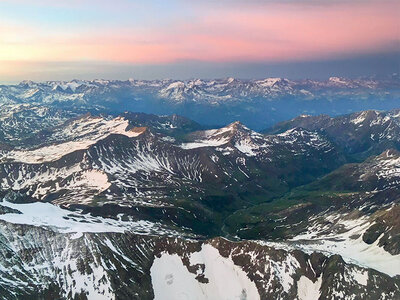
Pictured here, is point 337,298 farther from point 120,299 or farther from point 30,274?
point 30,274

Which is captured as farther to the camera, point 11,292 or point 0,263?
point 0,263

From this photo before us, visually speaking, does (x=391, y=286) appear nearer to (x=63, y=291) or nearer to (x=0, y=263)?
(x=63, y=291)

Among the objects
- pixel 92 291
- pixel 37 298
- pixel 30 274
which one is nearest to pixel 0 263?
pixel 30 274

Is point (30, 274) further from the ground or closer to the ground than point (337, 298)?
further from the ground

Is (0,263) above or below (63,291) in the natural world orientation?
above

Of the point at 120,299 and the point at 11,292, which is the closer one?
the point at 11,292

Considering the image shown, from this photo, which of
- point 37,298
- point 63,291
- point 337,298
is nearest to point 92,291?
point 63,291

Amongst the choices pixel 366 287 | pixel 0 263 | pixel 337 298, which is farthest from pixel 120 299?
pixel 366 287
